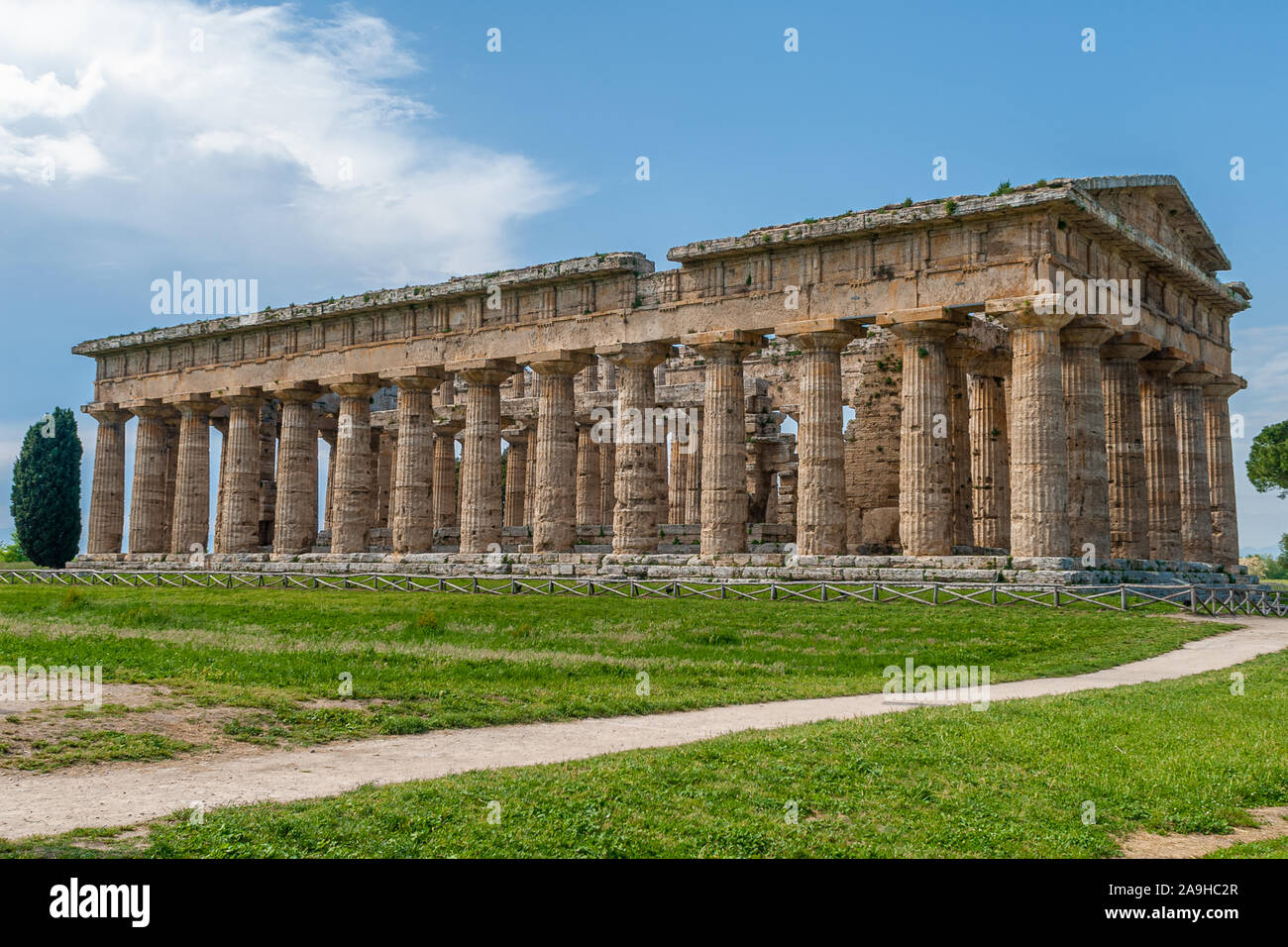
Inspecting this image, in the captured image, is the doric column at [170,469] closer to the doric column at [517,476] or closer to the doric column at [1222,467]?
the doric column at [517,476]

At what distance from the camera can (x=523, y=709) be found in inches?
529

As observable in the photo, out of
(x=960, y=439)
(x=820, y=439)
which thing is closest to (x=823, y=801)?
(x=820, y=439)

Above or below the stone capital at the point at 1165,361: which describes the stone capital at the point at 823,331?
above

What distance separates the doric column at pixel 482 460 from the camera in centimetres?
3994

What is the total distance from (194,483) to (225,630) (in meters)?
30.8

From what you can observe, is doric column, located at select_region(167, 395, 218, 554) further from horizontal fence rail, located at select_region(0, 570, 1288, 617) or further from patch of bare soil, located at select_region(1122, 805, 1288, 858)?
patch of bare soil, located at select_region(1122, 805, 1288, 858)

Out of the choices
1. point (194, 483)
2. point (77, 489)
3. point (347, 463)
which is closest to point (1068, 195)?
point (347, 463)

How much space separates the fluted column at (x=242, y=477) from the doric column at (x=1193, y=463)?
37.5m

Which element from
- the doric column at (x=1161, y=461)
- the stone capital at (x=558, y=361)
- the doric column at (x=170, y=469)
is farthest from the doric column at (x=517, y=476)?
the doric column at (x=1161, y=461)

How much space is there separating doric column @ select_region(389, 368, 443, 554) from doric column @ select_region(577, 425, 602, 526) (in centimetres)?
1088

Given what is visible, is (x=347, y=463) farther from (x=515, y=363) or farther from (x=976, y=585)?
(x=976, y=585)

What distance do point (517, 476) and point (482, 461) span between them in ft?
56.6

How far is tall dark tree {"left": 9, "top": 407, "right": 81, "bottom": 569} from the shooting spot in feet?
206

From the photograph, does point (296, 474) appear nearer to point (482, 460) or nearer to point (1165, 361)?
point (482, 460)
